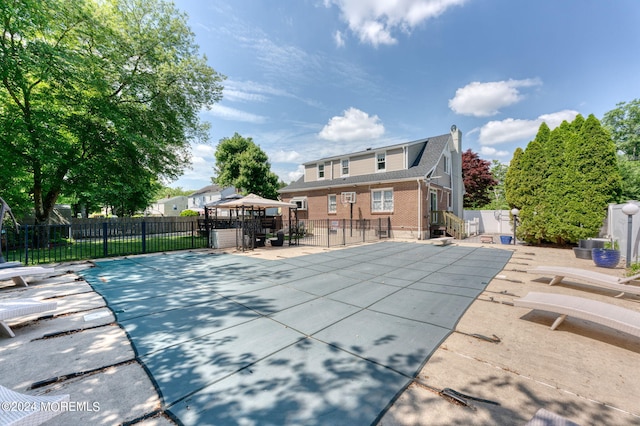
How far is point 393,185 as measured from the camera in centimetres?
1738

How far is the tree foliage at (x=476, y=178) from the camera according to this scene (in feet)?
93.2

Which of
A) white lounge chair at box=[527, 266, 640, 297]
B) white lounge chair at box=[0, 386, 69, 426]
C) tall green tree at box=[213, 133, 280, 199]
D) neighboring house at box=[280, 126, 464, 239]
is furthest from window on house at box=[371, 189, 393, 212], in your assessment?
white lounge chair at box=[0, 386, 69, 426]

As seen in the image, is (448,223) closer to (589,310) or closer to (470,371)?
(589,310)

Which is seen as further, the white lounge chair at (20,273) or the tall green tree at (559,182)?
the tall green tree at (559,182)

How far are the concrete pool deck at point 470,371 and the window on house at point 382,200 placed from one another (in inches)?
532

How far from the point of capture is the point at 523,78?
1279cm

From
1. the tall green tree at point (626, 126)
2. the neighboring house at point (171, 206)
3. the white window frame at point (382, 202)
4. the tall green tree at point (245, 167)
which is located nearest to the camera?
the white window frame at point (382, 202)

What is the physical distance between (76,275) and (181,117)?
11778 mm

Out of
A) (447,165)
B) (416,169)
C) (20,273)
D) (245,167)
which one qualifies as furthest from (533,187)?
(245,167)

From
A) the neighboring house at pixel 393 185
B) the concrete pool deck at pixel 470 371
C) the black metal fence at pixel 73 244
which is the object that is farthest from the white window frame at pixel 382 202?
the concrete pool deck at pixel 470 371

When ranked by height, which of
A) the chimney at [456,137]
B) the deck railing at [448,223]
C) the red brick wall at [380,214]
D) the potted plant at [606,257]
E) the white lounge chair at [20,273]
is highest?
the chimney at [456,137]

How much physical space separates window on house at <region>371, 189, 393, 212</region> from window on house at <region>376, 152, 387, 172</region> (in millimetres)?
2253

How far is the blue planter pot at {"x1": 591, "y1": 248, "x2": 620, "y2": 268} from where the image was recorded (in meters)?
7.66

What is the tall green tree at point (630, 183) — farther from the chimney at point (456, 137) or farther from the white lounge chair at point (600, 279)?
the white lounge chair at point (600, 279)
